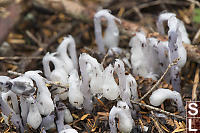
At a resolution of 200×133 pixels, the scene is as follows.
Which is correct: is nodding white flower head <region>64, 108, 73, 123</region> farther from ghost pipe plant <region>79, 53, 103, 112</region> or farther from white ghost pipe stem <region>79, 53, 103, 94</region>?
white ghost pipe stem <region>79, 53, 103, 94</region>

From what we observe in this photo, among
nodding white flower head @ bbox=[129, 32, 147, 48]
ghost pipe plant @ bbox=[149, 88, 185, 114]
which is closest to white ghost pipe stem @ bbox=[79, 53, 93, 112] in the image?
ghost pipe plant @ bbox=[149, 88, 185, 114]

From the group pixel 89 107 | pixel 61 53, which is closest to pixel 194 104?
pixel 89 107

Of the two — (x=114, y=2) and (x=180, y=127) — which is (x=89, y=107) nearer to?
(x=180, y=127)

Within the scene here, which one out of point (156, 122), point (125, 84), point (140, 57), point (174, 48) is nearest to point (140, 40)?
point (140, 57)

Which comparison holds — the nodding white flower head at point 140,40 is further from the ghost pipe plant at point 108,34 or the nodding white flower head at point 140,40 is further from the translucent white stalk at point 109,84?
the translucent white stalk at point 109,84

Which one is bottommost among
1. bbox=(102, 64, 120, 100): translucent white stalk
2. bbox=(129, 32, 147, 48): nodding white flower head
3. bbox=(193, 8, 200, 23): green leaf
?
bbox=(102, 64, 120, 100): translucent white stalk

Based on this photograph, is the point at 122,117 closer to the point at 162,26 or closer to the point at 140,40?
the point at 140,40
